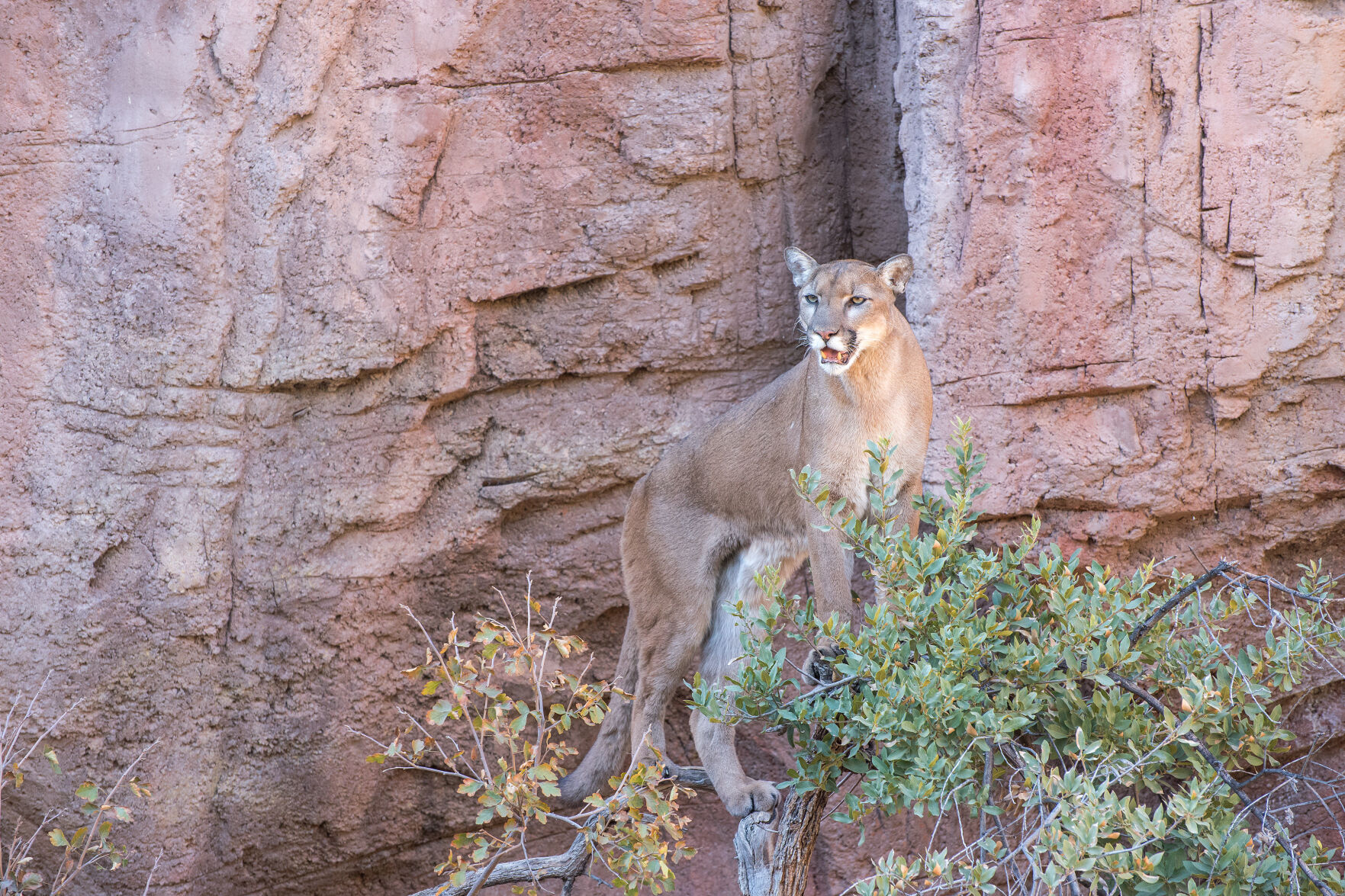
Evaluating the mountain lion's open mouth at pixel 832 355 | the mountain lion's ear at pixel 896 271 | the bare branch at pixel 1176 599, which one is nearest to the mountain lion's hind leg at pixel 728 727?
the mountain lion's open mouth at pixel 832 355

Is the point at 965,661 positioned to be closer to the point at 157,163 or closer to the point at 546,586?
the point at 546,586

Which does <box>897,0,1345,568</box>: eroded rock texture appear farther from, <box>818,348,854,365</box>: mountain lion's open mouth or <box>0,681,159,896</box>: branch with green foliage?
<box>0,681,159,896</box>: branch with green foliage

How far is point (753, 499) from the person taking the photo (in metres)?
4.12

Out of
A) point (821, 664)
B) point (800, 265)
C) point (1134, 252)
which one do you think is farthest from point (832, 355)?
point (1134, 252)

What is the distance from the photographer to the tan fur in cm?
386

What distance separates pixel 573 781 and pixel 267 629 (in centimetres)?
131

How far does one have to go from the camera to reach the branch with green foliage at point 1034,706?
9.12ft

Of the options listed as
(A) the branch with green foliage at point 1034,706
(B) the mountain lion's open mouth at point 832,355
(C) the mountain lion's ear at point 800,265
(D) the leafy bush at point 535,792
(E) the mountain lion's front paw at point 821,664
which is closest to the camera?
(A) the branch with green foliage at point 1034,706

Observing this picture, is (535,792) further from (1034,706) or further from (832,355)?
(832,355)

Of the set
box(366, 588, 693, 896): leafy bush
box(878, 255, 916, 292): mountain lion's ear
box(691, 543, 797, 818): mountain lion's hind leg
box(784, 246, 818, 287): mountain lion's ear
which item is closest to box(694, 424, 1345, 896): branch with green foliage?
box(366, 588, 693, 896): leafy bush

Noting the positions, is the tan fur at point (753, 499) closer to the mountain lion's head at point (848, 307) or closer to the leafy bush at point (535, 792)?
the mountain lion's head at point (848, 307)

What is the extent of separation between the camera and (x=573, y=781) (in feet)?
13.9

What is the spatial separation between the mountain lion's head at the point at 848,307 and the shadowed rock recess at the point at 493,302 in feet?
1.92

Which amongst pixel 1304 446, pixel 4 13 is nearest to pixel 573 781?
pixel 1304 446
